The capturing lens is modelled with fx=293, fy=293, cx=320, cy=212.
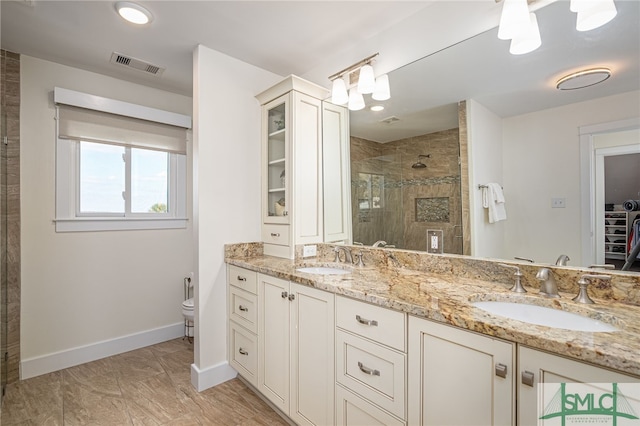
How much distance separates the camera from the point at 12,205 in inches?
85.4

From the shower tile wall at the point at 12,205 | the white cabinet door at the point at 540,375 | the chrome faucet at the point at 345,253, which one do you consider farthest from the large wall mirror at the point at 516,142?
the shower tile wall at the point at 12,205

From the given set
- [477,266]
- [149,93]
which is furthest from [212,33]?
[477,266]

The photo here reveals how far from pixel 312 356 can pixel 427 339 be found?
2.25 feet

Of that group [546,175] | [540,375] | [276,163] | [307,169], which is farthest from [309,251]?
[540,375]

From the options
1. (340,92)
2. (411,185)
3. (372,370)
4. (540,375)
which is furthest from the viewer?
(340,92)

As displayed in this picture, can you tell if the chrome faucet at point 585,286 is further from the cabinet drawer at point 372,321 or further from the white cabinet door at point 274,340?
the white cabinet door at point 274,340

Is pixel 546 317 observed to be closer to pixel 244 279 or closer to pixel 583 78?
pixel 583 78

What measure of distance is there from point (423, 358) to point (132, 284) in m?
2.71

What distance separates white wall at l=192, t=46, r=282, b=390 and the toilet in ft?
1.92

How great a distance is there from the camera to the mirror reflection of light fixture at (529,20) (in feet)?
3.82

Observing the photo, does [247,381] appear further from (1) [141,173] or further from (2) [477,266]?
(1) [141,173]

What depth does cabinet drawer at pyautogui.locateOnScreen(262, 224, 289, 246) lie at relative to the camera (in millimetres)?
2297

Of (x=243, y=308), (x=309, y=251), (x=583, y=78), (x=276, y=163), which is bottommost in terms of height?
(x=243, y=308)

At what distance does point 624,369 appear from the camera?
69cm
